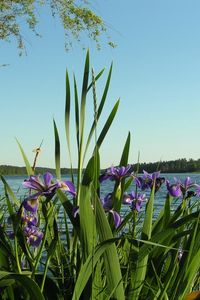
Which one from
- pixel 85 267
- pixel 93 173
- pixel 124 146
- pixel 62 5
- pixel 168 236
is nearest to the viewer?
pixel 85 267

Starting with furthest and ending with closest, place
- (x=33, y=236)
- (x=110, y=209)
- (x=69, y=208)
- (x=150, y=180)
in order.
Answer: (x=150, y=180)
(x=33, y=236)
(x=110, y=209)
(x=69, y=208)

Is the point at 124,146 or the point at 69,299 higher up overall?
the point at 124,146

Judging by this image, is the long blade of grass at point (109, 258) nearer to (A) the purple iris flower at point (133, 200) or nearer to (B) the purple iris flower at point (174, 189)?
(A) the purple iris flower at point (133, 200)

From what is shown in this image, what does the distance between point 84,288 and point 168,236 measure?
1.39 feet

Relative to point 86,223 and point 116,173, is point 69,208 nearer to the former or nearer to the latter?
point 86,223

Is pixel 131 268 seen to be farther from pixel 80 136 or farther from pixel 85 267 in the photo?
pixel 80 136

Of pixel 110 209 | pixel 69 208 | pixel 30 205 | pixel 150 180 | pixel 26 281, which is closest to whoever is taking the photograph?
pixel 26 281

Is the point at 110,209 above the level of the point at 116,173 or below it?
below

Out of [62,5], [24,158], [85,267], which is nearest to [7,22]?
[62,5]

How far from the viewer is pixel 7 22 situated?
12344 mm

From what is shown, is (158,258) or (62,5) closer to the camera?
(158,258)

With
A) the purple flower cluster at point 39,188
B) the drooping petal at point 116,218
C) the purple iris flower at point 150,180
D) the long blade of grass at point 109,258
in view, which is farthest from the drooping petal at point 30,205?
the purple iris flower at point 150,180

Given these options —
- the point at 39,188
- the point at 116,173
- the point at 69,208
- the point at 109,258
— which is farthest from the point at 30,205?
the point at 116,173

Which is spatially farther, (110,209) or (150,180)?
(150,180)
